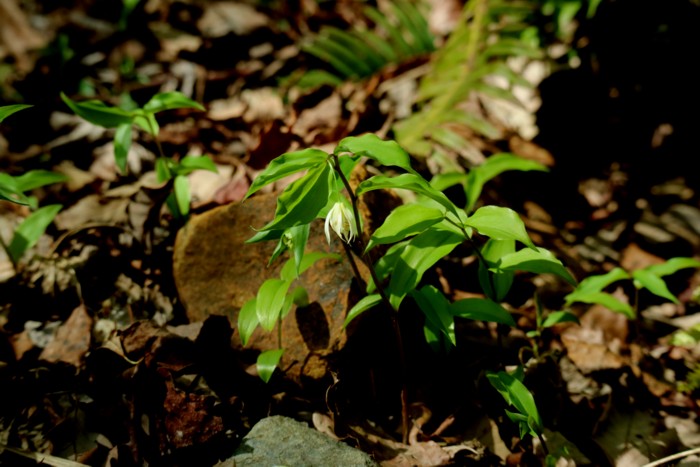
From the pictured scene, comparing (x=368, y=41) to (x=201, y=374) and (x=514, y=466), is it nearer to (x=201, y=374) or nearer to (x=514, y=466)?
(x=201, y=374)

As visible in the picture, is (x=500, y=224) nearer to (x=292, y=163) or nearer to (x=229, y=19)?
(x=292, y=163)

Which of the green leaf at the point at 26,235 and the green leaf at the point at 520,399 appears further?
the green leaf at the point at 26,235

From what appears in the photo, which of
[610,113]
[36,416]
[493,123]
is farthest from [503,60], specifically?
[36,416]

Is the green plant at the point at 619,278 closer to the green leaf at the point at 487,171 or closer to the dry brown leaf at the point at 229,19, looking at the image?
the green leaf at the point at 487,171

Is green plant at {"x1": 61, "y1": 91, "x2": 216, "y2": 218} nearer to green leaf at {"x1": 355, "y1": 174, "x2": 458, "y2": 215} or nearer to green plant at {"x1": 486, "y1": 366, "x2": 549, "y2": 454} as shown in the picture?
green leaf at {"x1": 355, "y1": 174, "x2": 458, "y2": 215}

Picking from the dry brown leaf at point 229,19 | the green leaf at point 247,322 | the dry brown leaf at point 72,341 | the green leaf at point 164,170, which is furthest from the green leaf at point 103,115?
the dry brown leaf at point 229,19

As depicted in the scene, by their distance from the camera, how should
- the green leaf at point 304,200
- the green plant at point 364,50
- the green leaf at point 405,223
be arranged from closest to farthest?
the green leaf at point 304,200 < the green leaf at point 405,223 < the green plant at point 364,50
